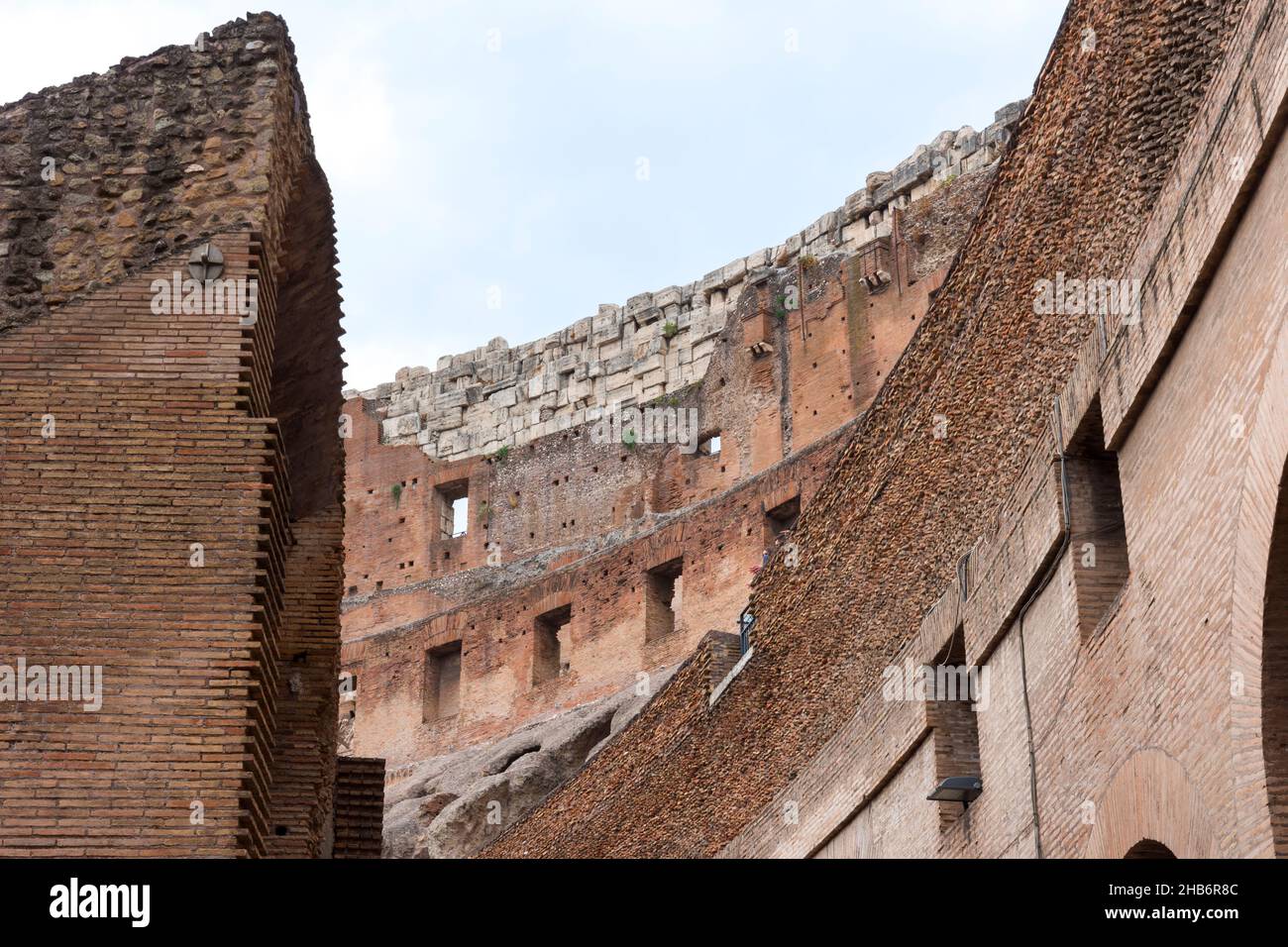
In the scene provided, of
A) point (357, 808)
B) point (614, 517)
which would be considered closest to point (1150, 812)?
point (357, 808)

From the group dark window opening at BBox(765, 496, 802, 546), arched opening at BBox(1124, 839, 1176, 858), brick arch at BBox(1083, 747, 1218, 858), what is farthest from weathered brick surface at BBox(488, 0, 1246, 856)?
dark window opening at BBox(765, 496, 802, 546)

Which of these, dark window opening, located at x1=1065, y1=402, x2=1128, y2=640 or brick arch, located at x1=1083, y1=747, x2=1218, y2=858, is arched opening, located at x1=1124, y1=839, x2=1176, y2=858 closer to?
brick arch, located at x1=1083, y1=747, x2=1218, y2=858

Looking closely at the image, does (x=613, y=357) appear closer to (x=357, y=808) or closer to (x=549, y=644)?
(x=549, y=644)

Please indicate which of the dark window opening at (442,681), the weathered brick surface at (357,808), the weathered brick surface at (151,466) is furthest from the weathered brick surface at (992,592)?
the dark window opening at (442,681)

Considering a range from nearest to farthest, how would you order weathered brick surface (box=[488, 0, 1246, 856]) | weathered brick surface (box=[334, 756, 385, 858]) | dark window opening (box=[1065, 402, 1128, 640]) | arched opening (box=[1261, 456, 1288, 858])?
1. arched opening (box=[1261, 456, 1288, 858])
2. weathered brick surface (box=[488, 0, 1246, 856])
3. dark window opening (box=[1065, 402, 1128, 640])
4. weathered brick surface (box=[334, 756, 385, 858])

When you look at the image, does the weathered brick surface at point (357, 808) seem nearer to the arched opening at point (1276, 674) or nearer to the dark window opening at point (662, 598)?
the arched opening at point (1276, 674)

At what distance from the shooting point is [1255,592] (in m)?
6.96

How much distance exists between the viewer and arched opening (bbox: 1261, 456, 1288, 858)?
22.1 feet

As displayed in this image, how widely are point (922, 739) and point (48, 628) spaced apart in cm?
564

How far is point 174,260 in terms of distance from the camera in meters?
9.41

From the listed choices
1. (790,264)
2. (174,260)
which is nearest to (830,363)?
(790,264)

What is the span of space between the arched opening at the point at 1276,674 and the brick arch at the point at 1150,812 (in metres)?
0.50

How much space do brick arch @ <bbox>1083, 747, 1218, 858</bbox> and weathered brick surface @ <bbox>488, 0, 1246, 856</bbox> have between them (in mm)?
17
